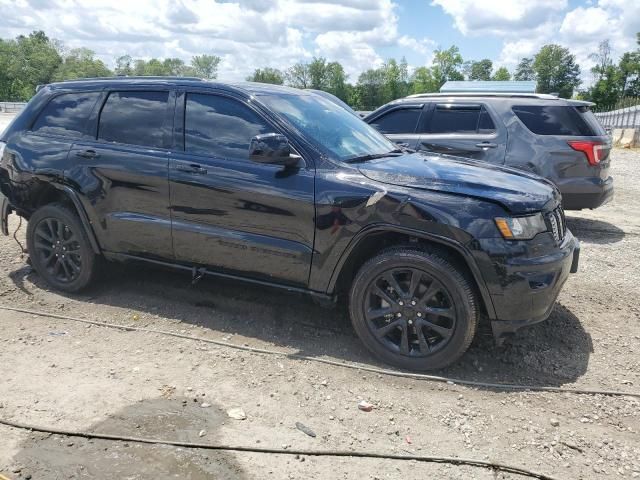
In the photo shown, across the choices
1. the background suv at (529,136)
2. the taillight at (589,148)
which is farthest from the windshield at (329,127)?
the taillight at (589,148)

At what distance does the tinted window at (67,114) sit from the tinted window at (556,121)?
17.3ft

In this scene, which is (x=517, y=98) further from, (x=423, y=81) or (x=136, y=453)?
(x=423, y=81)

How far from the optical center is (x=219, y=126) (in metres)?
4.36

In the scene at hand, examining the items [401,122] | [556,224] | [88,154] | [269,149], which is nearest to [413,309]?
[556,224]

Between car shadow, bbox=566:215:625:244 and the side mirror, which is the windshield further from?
car shadow, bbox=566:215:625:244

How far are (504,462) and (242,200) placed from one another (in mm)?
2384

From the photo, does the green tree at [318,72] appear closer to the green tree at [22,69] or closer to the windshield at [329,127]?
the green tree at [22,69]

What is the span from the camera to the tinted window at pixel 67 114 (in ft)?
16.1

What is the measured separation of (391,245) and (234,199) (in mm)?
1179

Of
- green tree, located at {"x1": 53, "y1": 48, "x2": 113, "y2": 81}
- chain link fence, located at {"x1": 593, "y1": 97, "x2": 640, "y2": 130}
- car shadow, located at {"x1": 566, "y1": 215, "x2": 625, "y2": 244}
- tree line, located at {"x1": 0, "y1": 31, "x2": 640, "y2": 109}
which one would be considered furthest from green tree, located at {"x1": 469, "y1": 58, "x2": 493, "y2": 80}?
car shadow, located at {"x1": 566, "y1": 215, "x2": 625, "y2": 244}

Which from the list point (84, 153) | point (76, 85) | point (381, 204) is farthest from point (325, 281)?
point (76, 85)

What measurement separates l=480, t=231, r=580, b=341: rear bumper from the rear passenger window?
13.9 feet

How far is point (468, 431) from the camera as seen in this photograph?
321 cm

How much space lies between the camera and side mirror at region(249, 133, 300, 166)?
3.85m
